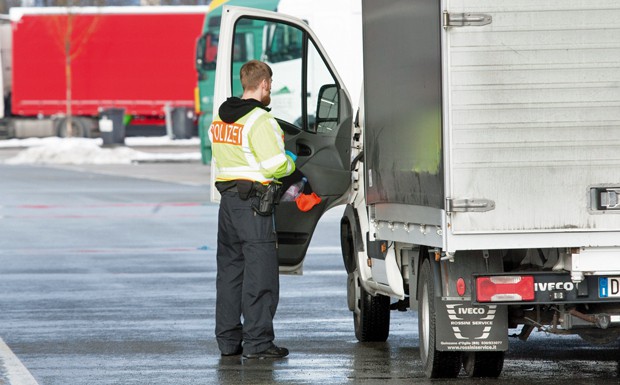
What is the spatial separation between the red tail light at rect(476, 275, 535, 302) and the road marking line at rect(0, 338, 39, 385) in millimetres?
2590

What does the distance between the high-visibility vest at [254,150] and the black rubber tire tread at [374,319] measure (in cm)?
129

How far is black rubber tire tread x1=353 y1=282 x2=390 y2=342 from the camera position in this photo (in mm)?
10469

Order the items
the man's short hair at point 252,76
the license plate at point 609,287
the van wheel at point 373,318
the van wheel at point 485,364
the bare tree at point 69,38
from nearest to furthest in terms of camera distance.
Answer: the license plate at point 609,287, the van wheel at point 485,364, the man's short hair at point 252,76, the van wheel at point 373,318, the bare tree at point 69,38

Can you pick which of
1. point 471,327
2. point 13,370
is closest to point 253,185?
point 13,370

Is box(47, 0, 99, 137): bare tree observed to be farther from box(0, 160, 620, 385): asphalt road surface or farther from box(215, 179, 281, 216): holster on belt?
box(215, 179, 281, 216): holster on belt

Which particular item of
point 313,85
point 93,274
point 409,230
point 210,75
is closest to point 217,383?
point 409,230

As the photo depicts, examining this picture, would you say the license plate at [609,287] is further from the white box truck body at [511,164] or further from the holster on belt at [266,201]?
the holster on belt at [266,201]

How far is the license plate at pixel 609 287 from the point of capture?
26.3 feet

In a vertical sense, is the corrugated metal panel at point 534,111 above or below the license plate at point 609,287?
above

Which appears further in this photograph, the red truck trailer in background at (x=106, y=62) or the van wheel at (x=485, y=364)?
the red truck trailer in background at (x=106, y=62)

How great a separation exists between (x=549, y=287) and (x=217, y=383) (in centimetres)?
198

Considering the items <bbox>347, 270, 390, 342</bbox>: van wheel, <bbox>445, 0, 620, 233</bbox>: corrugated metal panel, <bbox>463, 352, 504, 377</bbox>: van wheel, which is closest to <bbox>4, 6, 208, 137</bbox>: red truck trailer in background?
<bbox>347, 270, 390, 342</bbox>: van wheel

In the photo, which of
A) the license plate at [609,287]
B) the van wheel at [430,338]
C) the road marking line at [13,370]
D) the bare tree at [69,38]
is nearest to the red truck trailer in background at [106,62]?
the bare tree at [69,38]

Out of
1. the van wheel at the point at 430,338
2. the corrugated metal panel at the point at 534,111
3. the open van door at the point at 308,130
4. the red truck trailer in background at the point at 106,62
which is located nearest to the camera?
the corrugated metal panel at the point at 534,111
